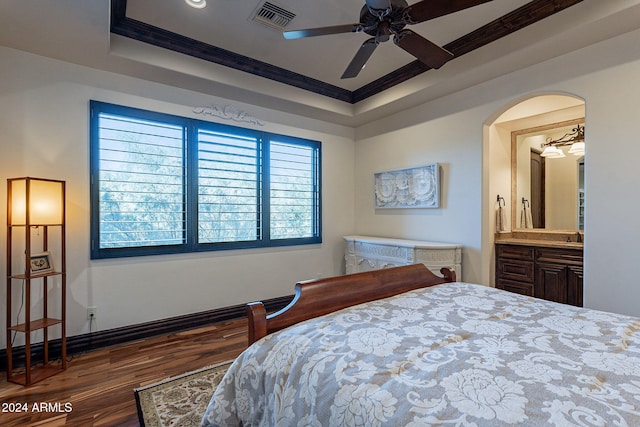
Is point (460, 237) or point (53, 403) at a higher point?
point (460, 237)

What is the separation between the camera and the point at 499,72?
10.1 ft

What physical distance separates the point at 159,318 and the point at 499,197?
13.7 feet

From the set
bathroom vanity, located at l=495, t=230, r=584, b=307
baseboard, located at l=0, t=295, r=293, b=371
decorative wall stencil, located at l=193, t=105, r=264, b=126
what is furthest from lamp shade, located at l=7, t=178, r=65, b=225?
bathroom vanity, located at l=495, t=230, r=584, b=307

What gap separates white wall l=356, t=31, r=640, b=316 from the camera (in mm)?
2436

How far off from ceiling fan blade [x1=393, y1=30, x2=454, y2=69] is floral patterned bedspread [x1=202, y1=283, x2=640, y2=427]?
71.5 inches

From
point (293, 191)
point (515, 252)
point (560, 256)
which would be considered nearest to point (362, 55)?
point (293, 191)

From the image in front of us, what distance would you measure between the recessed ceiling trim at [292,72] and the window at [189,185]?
696mm

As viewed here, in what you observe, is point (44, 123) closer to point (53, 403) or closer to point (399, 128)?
point (53, 403)

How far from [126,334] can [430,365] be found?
10.0 ft

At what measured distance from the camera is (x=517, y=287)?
3461mm

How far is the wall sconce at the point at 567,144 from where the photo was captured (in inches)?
142

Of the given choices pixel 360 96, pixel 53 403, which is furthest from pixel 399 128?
pixel 53 403

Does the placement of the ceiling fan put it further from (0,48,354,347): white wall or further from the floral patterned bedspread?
(0,48,354,347): white wall

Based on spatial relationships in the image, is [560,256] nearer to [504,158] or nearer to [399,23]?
[504,158]
